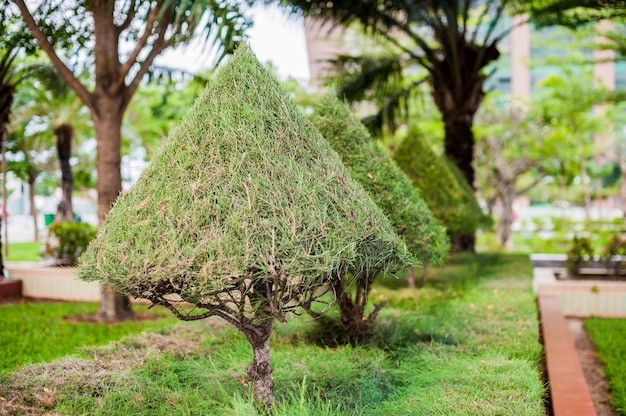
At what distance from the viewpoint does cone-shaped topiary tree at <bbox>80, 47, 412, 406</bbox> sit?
3.25 metres

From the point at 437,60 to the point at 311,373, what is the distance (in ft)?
30.2

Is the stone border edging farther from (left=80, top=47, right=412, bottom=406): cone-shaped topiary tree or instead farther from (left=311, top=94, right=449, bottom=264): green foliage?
(left=80, top=47, right=412, bottom=406): cone-shaped topiary tree

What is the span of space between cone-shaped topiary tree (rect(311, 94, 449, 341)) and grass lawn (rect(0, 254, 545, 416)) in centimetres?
46

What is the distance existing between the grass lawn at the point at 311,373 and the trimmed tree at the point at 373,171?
677 millimetres

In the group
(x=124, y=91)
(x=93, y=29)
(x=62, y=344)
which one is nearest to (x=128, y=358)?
(x=62, y=344)

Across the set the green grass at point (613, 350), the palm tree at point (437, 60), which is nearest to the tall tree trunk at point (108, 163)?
the palm tree at point (437, 60)

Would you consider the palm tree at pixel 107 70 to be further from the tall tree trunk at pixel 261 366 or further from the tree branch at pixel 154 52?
the tall tree trunk at pixel 261 366

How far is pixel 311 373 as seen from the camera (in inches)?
180

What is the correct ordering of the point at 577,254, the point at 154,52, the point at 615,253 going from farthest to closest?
the point at 577,254 → the point at 615,253 → the point at 154,52

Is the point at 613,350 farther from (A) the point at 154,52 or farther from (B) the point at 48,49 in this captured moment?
(B) the point at 48,49

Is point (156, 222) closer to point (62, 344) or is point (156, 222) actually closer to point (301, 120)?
point (301, 120)

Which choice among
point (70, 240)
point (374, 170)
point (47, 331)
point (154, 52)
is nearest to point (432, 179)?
point (374, 170)

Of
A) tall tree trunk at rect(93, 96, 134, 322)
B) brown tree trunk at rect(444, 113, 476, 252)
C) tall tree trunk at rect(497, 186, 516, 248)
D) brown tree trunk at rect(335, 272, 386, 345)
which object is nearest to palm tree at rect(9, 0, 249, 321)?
tall tree trunk at rect(93, 96, 134, 322)

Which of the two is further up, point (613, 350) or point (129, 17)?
point (129, 17)
